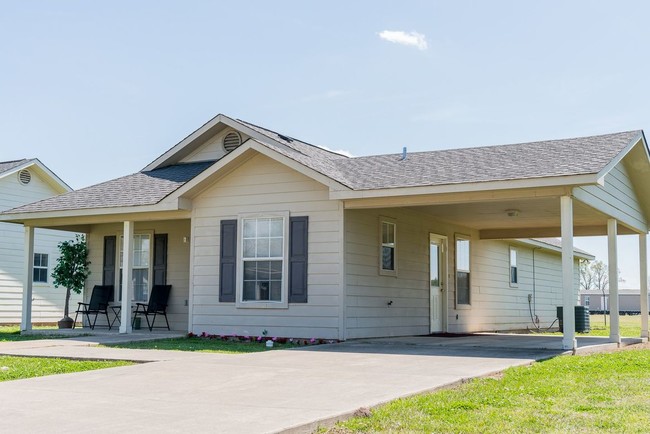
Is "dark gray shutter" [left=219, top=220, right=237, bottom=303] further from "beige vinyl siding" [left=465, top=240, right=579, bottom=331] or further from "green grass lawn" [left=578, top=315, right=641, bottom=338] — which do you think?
"green grass lawn" [left=578, top=315, right=641, bottom=338]

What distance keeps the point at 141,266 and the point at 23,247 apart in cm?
720

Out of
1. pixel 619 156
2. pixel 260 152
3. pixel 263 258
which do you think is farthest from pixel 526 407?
pixel 260 152

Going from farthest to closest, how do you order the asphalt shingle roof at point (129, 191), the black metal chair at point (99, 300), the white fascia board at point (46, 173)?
the white fascia board at point (46, 173) < the black metal chair at point (99, 300) < the asphalt shingle roof at point (129, 191)

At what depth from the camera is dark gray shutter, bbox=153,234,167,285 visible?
1655cm

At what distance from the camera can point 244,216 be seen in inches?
547

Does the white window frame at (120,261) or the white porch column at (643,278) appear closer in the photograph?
the white porch column at (643,278)

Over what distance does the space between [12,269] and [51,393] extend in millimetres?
16024

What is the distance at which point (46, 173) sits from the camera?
901 inches

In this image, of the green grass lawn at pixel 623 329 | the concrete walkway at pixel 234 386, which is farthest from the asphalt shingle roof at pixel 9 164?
the green grass lawn at pixel 623 329

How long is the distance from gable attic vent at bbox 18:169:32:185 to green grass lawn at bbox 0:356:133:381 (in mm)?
13154

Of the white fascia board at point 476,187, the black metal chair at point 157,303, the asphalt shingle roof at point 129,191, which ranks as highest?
the asphalt shingle roof at point 129,191

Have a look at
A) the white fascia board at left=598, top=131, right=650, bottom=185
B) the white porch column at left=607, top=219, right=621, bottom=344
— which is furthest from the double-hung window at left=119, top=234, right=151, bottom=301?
the white fascia board at left=598, top=131, right=650, bottom=185

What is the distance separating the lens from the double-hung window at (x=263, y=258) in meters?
13.5

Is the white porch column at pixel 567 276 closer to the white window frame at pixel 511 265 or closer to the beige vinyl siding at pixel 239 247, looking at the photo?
the beige vinyl siding at pixel 239 247
